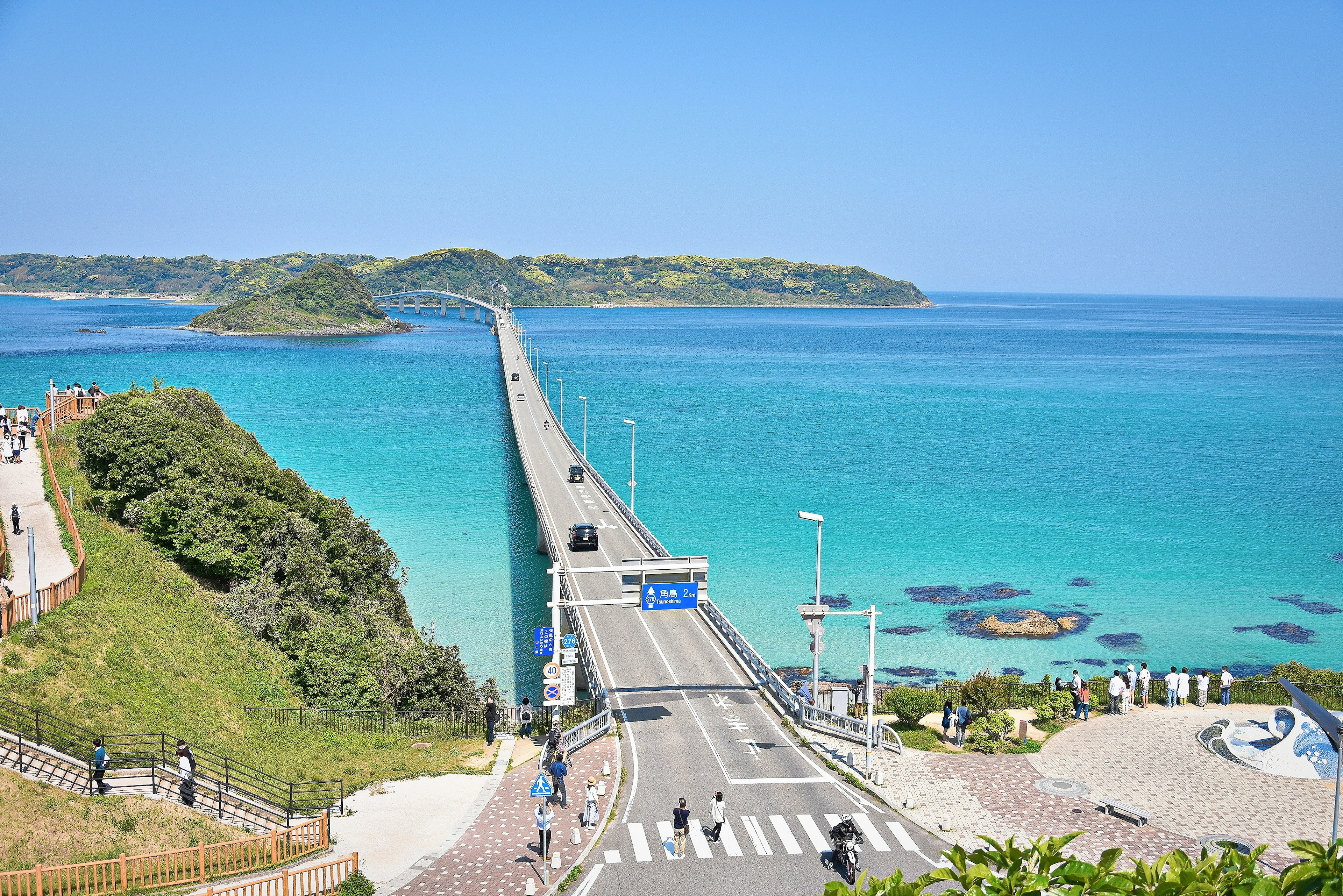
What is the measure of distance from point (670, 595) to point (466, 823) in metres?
10.9

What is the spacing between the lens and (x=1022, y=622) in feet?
157

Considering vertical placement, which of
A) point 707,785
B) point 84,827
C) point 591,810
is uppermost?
point 84,827

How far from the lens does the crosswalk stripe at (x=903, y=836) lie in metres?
21.0

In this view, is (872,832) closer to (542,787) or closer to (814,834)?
(814,834)

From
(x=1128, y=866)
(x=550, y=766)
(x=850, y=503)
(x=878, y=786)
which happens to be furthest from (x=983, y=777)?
(x=850, y=503)

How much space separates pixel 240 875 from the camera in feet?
60.5

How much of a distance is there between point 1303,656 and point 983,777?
96.9 ft

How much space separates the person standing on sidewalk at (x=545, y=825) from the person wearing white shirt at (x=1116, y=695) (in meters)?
19.0

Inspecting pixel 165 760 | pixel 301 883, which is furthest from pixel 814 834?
pixel 165 760

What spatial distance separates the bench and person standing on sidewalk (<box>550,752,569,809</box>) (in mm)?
12652

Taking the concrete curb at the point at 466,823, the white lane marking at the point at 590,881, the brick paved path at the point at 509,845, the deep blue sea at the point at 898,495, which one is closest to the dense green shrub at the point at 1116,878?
the white lane marking at the point at 590,881

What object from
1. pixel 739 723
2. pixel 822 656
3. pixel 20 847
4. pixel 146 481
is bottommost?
pixel 822 656

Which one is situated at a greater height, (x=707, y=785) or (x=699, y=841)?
(x=699, y=841)

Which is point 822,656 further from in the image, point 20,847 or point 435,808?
point 20,847
